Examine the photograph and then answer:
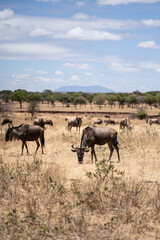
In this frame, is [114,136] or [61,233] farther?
[114,136]

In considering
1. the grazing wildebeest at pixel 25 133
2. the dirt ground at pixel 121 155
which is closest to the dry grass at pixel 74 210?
the dirt ground at pixel 121 155

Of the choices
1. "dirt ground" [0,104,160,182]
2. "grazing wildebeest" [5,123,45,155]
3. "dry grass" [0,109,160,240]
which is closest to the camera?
"dry grass" [0,109,160,240]

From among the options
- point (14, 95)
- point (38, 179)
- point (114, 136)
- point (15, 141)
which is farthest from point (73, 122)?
point (14, 95)

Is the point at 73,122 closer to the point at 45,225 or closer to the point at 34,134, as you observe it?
the point at 34,134

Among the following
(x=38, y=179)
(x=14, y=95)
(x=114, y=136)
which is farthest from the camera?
(x=14, y=95)

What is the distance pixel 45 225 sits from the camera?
559 cm

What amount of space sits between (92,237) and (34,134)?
11836 millimetres

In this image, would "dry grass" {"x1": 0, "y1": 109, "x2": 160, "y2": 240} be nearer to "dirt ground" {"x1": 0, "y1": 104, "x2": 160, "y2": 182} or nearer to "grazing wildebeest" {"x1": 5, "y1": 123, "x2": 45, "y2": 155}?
"dirt ground" {"x1": 0, "y1": 104, "x2": 160, "y2": 182}

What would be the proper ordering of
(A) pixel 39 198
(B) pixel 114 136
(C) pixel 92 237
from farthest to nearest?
(B) pixel 114 136 < (A) pixel 39 198 < (C) pixel 92 237

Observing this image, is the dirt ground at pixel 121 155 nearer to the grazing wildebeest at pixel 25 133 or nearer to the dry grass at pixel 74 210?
the grazing wildebeest at pixel 25 133

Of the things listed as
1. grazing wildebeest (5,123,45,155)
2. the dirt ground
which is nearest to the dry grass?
the dirt ground

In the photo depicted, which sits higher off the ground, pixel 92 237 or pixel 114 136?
pixel 114 136

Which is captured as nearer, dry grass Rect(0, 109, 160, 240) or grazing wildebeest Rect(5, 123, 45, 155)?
dry grass Rect(0, 109, 160, 240)

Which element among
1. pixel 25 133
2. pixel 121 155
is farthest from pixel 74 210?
pixel 25 133
